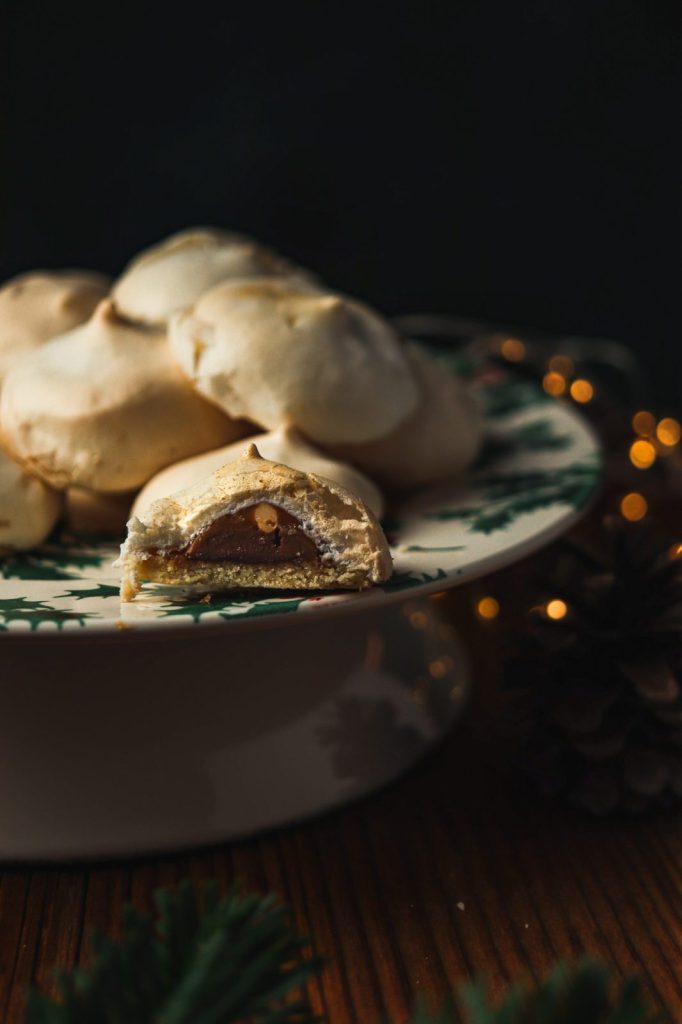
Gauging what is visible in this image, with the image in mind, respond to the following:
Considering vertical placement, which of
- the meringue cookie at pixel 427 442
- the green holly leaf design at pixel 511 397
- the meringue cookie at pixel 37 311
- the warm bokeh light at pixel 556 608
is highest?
the meringue cookie at pixel 37 311

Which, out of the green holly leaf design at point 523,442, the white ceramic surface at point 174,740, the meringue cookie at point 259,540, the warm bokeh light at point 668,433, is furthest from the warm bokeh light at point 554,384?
the meringue cookie at point 259,540

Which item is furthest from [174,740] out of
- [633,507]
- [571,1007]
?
[633,507]

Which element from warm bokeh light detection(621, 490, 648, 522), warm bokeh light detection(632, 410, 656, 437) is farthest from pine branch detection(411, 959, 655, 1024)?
warm bokeh light detection(632, 410, 656, 437)

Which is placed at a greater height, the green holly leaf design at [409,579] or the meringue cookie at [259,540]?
the meringue cookie at [259,540]

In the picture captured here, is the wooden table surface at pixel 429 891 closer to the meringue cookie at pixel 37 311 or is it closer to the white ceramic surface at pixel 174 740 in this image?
the white ceramic surface at pixel 174 740

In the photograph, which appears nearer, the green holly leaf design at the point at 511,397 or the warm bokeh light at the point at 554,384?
the green holly leaf design at the point at 511,397

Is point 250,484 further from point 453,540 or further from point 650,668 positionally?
point 650,668

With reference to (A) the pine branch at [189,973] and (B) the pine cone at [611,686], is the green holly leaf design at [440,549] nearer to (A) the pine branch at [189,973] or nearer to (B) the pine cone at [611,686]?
(B) the pine cone at [611,686]

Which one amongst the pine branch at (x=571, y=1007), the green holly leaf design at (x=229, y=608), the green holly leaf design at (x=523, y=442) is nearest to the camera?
the pine branch at (x=571, y=1007)

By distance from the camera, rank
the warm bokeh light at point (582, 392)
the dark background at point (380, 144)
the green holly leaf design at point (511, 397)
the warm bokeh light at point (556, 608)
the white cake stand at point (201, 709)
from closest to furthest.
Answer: the white cake stand at point (201, 709) → the warm bokeh light at point (556, 608) → the green holly leaf design at point (511, 397) → the warm bokeh light at point (582, 392) → the dark background at point (380, 144)
